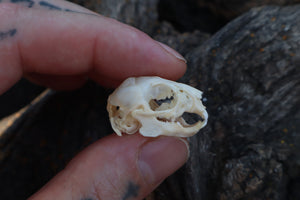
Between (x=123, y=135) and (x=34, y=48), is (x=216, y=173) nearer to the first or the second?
(x=123, y=135)

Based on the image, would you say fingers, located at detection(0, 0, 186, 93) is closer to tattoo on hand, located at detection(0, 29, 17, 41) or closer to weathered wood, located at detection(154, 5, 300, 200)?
tattoo on hand, located at detection(0, 29, 17, 41)

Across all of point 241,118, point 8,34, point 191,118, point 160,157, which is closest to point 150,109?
point 160,157

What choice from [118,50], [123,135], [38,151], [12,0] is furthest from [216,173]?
[12,0]

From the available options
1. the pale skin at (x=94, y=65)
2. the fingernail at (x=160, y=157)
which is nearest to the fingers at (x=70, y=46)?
the pale skin at (x=94, y=65)

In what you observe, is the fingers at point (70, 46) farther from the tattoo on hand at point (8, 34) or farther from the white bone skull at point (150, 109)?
the white bone skull at point (150, 109)

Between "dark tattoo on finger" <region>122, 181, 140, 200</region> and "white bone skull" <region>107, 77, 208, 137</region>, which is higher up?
"white bone skull" <region>107, 77, 208, 137</region>

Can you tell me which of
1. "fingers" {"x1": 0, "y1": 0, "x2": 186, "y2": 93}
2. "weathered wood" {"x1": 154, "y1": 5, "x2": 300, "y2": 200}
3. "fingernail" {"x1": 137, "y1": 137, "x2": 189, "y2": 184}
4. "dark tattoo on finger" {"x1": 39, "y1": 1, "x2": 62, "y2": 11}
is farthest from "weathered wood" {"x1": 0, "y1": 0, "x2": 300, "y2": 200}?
"dark tattoo on finger" {"x1": 39, "y1": 1, "x2": 62, "y2": 11}
